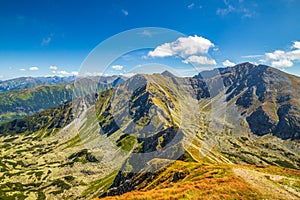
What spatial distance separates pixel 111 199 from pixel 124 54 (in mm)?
19499

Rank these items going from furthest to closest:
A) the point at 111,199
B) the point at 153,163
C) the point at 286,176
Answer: the point at 153,163 < the point at 286,176 < the point at 111,199

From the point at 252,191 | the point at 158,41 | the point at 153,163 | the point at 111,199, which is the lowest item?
the point at 153,163

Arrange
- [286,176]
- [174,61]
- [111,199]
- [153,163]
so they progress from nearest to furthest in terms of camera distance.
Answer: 1. [174,61]
2. [111,199]
3. [286,176]
4. [153,163]

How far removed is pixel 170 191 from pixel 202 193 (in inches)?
166

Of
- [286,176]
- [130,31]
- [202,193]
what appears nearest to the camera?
[130,31]

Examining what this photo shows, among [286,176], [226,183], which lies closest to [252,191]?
[226,183]

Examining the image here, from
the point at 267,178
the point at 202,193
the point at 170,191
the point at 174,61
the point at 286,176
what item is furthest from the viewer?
the point at 286,176

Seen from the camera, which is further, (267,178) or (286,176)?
(286,176)

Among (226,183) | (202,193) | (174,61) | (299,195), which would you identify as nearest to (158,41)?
(174,61)

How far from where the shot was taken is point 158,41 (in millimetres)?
20312

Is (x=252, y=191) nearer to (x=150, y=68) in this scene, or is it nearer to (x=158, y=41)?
(x=150, y=68)

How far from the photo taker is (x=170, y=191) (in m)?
26.9

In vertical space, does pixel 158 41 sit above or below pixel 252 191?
above

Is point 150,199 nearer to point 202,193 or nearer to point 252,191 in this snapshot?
Result: point 202,193
